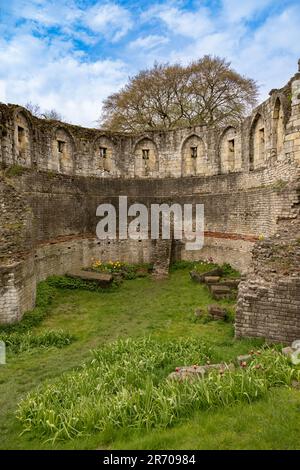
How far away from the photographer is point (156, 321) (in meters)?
10.1

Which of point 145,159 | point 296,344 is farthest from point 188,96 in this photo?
point 296,344

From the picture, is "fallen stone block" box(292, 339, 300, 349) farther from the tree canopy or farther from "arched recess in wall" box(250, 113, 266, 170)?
the tree canopy

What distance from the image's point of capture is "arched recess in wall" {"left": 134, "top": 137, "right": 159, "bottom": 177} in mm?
19609

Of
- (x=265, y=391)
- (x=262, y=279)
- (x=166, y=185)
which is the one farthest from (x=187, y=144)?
(x=265, y=391)

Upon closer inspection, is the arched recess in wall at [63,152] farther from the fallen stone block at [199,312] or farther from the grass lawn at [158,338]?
the fallen stone block at [199,312]

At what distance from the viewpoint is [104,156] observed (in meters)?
19.1

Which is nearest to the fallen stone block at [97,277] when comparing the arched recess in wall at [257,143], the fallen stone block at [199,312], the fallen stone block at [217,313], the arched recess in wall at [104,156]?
the fallen stone block at [199,312]

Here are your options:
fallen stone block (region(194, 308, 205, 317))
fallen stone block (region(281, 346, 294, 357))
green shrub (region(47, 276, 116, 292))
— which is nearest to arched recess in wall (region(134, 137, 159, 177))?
green shrub (region(47, 276, 116, 292))

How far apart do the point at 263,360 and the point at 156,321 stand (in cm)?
446

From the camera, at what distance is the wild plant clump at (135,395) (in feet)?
15.5

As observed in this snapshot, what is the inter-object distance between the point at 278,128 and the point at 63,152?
33.6 ft

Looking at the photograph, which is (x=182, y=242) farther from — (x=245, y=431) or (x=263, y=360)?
(x=245, y=431)

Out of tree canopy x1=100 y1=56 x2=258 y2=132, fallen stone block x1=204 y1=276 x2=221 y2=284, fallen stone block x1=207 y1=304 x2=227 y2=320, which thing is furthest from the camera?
tree canopy x1=100 y1=56 x2=258 y2=132

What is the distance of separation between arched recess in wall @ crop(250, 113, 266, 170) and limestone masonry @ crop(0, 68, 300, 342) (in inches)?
1.8
